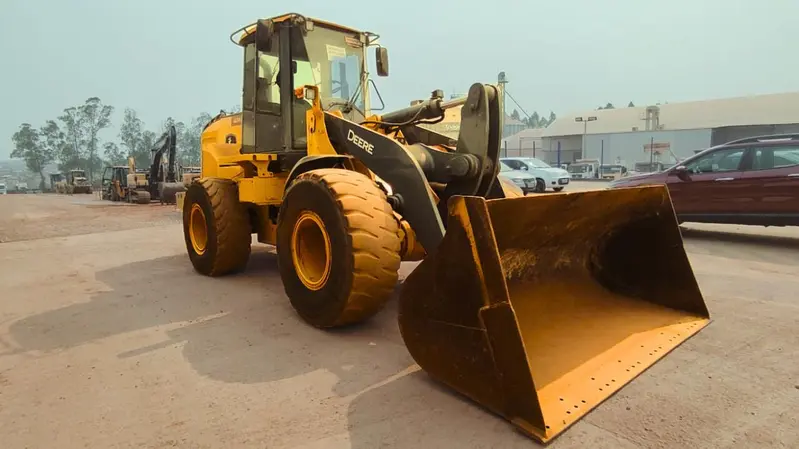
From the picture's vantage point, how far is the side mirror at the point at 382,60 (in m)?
5.98

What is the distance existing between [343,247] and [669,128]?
45808 millimetres

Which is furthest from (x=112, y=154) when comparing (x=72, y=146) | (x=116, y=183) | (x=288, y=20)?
(x=288, y=20)

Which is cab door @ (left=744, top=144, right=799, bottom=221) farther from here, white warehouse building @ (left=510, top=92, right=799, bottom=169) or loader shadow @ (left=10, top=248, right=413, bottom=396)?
white warehouse building @ (left=510, top=92, right=799, bottom=169)

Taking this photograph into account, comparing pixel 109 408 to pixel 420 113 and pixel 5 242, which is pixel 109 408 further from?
pixel 5 242

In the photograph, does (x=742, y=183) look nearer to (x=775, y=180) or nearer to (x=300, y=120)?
(x=775, y=180)

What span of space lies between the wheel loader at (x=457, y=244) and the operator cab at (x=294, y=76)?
0.02m

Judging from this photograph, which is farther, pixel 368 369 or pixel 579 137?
pixel 579 137

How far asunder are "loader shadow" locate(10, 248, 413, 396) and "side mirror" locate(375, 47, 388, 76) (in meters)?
2.72

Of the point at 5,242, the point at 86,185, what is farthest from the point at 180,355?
the point at 86,185

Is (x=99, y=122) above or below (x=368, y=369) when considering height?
above

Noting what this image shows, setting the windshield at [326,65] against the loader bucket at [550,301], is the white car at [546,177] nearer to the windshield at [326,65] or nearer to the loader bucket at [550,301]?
the windshield at [326,65]

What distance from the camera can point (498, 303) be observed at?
2527 mm

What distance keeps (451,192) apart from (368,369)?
1.91 m

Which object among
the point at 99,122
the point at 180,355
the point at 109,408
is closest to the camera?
the point at 109,408
